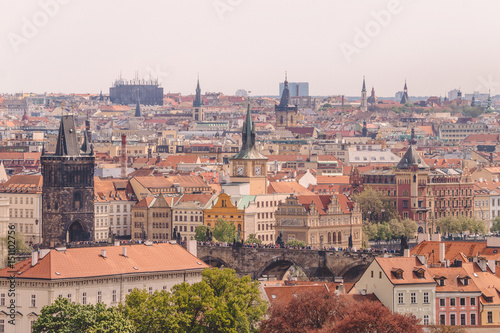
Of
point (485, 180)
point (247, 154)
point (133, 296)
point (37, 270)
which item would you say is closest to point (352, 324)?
point (133, 296)

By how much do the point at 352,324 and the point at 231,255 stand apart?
51.6m

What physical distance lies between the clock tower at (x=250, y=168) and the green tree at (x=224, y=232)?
9.27m

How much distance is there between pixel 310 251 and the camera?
111562 millimetres

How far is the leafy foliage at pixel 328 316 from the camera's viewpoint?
A: 64.8 meters

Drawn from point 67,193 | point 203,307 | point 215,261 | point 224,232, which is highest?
point 67,193

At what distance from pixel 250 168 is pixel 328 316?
74373 mm

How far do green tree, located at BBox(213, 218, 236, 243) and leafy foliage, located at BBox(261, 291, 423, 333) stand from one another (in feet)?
192

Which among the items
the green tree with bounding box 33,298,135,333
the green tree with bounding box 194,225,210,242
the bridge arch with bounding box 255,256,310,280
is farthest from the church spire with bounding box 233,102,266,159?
the green tree with bounding box 33,298,135,333

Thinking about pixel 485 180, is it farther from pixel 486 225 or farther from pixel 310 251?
pixel 310 251

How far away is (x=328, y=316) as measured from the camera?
229 ft

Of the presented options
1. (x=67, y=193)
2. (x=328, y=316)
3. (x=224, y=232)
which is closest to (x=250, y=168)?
(x=224, y=232)

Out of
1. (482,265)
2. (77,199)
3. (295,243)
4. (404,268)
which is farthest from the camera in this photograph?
(77,199)

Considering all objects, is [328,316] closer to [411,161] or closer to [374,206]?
[374,206]

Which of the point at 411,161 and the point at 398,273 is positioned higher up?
the point at 411,161
